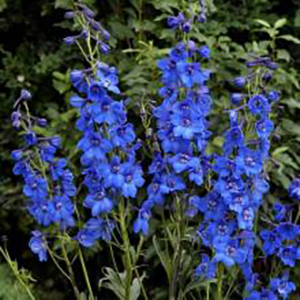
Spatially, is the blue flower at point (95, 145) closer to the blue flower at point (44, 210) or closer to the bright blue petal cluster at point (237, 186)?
the blue flower at point (44, 210)

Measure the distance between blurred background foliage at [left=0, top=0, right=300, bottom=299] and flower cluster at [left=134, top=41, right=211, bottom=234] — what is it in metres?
0.80

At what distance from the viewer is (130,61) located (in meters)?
3.41

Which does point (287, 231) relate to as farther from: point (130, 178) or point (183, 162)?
point (130, 178)

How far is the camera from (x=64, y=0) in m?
3.16

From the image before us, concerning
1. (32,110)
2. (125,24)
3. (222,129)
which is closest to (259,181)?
(222,129)

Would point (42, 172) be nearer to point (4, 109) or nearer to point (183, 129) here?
point (183, 129)

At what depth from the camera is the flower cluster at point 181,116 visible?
6.95 feet

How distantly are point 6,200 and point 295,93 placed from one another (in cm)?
177

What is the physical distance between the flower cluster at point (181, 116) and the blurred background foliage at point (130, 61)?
2.63 feet

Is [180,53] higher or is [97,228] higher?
[180,53]

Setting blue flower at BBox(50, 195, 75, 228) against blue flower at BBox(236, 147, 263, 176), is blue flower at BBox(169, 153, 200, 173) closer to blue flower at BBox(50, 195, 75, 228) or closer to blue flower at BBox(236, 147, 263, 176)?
blue flower at BBox(236, 147, 263, 176)

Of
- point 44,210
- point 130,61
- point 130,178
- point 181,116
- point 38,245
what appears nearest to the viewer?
point 181,116

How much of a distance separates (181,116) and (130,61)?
1364mm

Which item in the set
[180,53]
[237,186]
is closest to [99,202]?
[237,186]
